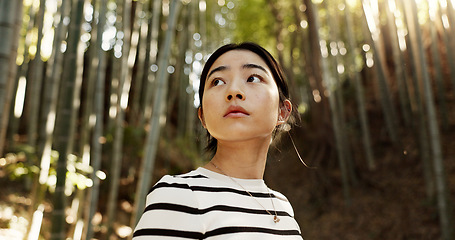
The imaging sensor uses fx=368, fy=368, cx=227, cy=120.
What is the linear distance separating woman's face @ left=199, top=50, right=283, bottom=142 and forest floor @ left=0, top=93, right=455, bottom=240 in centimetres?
356

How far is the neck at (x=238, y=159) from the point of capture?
917mm

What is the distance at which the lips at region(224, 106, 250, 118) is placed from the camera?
33.7 inches

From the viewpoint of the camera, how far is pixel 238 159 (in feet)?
3.03

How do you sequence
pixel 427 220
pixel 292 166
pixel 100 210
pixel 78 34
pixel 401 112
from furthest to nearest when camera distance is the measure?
pixel 292 166 → pixel 401 112 → pixel 100 210 → pixel 427 220 → pixel 78 34

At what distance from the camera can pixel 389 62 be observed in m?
8.05

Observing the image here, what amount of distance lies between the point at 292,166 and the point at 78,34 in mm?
6363

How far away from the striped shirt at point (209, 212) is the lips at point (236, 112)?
5.9 inches

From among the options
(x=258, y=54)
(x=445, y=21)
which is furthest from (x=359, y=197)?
(x=258, y=54)

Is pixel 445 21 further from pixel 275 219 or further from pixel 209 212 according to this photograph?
pixel 209 212

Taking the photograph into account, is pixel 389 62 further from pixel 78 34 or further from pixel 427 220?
pixel 78 34

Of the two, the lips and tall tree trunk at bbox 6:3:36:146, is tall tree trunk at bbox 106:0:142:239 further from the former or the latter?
the lips

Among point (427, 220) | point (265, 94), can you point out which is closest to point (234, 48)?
point (265, 94)

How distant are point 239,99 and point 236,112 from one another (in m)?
0.03

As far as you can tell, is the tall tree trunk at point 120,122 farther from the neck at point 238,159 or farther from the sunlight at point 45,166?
the neck at point 238,159
